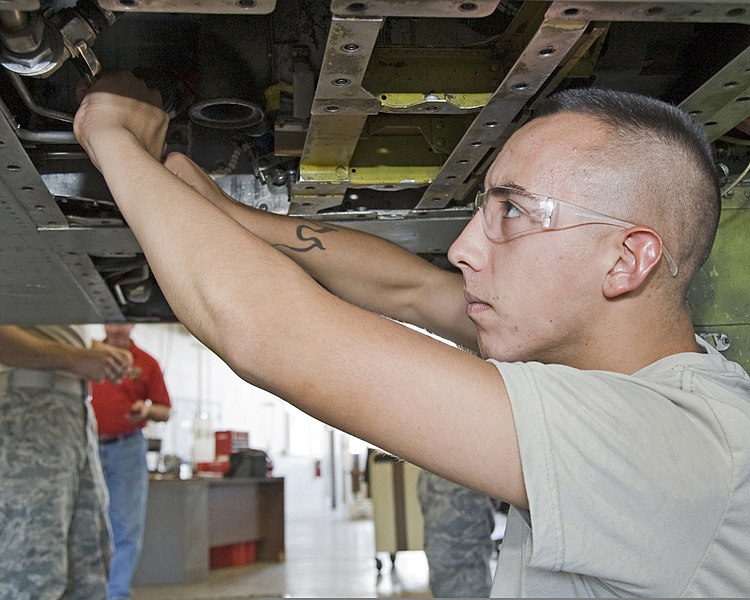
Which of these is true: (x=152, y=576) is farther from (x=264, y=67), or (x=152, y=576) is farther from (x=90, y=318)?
(x=264, y=67)

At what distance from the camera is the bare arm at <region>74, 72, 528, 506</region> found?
0.92 metres

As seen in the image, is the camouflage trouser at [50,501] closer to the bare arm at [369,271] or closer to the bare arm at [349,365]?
the bare arm at [369,271]

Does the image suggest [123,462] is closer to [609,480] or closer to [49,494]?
[49,494]

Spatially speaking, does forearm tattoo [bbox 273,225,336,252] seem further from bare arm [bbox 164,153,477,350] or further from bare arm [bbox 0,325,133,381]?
bare arm [bbox 0,325,133,381]

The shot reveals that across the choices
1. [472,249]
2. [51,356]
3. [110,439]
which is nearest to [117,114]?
[472,249]

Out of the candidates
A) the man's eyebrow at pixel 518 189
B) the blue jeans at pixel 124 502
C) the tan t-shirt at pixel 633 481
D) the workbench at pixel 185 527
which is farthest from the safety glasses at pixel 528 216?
the workbench at pixel 185 527

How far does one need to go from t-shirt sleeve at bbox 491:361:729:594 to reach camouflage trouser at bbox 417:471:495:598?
269 cm

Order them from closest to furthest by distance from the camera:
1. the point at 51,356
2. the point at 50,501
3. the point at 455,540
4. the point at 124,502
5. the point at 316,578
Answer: the point at 50,501 → the point at 51,356 → the point at 455,540 → the point at 124,502 → the point at 316,578

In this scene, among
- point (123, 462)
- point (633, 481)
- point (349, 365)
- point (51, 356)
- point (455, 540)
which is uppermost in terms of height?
point (51, 356)

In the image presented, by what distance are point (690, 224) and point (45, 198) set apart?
121cm

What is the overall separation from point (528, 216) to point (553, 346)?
0.65 ft

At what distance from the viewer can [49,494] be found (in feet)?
10.1

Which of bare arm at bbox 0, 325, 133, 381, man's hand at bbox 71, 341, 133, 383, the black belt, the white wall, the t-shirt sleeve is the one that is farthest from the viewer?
the white wall

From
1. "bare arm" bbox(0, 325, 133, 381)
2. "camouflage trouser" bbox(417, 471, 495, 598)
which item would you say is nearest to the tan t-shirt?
"camouflage trouser" bbox(417, 471, 495, 598)
